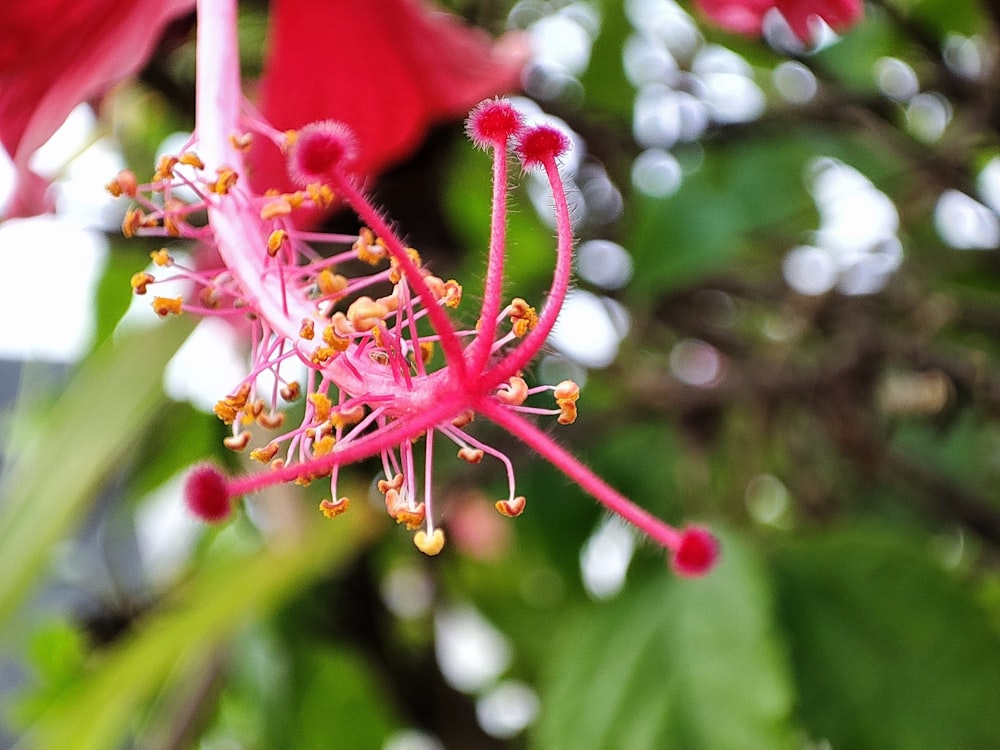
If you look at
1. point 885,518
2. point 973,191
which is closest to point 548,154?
point 973,191

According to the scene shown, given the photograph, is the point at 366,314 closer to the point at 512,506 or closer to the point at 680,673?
the point at 512,506

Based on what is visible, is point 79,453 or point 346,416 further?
point 79,453

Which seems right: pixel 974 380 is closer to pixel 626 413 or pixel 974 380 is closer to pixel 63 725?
pixel 626 413

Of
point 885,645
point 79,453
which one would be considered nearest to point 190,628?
point 79,453

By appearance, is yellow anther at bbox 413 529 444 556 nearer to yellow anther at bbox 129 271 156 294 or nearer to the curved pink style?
yellow anther at bbox 129 271 156 294

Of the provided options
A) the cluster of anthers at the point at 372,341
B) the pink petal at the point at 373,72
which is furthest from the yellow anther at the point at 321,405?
the pink petal at the point at 373,72

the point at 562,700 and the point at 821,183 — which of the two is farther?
the point at 821,183
